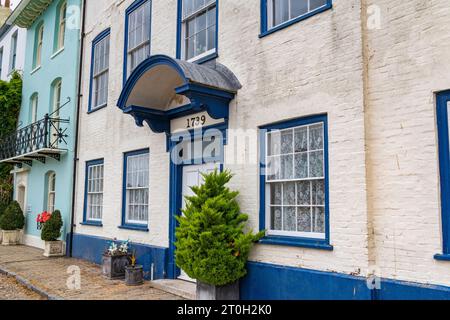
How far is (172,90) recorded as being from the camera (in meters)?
8.89

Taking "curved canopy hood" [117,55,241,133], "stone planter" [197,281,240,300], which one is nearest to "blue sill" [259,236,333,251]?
"stone planter" [197,281,240,300]

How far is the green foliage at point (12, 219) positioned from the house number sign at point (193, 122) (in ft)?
32.9

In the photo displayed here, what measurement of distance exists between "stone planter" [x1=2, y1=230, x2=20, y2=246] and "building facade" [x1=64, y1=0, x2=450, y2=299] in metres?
8.47

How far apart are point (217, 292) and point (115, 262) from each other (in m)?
3.67

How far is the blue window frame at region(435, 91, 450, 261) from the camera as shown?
16.0ft

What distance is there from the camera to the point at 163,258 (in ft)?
29.6

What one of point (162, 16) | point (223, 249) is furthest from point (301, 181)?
point (162, 16)

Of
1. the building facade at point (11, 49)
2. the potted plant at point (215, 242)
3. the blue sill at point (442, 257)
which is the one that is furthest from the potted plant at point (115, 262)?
the building facade at point (11, 49)

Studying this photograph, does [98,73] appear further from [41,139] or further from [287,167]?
[287,167]

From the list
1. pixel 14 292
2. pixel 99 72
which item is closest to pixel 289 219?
pixel 14 292

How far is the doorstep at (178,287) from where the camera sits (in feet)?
25.0

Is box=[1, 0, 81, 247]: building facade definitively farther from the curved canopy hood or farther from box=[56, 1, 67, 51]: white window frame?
the curved canopy hood

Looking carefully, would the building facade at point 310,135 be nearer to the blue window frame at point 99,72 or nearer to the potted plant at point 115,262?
the potted plant at point 115,262

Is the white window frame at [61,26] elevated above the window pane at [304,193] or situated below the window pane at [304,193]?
above
